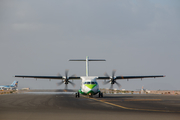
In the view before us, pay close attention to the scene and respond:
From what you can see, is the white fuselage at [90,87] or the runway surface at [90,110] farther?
the white fuselage at [90,87]

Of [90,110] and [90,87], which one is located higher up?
[90,87]

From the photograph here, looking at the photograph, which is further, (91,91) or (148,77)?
(148,77)

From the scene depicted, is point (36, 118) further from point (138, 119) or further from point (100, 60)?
point (100, 60)

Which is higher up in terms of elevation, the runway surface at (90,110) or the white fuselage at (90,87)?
the white fuselage at (90,87)

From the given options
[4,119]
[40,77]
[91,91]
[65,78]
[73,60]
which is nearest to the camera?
[4,119]

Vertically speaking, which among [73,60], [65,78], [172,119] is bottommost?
[172,119]

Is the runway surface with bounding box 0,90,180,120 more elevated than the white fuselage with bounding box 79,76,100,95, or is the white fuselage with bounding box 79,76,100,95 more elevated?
the white fuselage with bounding box 79,76,100,95

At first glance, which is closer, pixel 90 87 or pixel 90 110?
pixel 90 110

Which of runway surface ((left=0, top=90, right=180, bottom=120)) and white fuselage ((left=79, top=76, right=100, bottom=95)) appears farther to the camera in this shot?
white fuselage ((left=79, top=76, right=100, bottom=95))

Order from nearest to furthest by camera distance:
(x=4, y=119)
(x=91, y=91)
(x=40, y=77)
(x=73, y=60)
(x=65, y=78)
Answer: (x=4, y=119)
(x=91, y=91)
(x=65, y=78)
(x=40, y=77)
(x=73, y=60)

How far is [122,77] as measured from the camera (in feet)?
158

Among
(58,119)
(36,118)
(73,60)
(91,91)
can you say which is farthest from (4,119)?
(73,60)

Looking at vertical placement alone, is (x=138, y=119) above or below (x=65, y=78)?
below

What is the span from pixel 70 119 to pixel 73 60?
39971 millimetres
